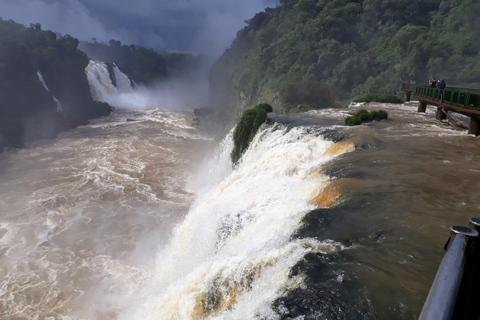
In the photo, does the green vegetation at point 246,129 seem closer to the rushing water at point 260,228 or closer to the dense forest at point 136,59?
the rushing water at point 260,228

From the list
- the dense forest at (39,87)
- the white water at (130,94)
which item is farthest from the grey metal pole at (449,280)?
the white water at (130,94)

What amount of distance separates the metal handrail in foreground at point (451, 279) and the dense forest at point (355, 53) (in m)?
26.5

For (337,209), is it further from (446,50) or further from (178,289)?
(446,50)

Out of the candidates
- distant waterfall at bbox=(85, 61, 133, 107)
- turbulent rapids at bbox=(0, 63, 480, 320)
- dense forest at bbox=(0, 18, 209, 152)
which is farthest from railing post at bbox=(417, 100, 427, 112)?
distant waterfall at bbox=(85, 61, 133, 107)

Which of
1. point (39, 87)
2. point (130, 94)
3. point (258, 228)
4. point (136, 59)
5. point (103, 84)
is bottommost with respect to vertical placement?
point (130, 94)

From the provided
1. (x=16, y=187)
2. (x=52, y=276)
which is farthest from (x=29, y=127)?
(x=52, y=276)

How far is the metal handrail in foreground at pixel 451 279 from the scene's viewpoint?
5.68ft

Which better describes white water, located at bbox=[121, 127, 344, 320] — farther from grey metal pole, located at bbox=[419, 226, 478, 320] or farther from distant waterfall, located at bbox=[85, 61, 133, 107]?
distant waterfall, located at bbox=[85, 61, 133, 107]

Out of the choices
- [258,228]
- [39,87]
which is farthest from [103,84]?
[258,228]

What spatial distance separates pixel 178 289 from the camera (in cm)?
617

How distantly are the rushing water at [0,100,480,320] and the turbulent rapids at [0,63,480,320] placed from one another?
32 mm

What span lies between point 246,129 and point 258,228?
1186 cm

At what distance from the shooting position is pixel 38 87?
121 feet

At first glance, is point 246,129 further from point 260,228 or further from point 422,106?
point 260,228
